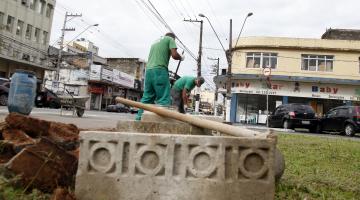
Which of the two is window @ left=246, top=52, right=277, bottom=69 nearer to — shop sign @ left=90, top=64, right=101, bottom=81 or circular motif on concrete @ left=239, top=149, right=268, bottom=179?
shop sign @ left=90, top=64, right=101, bottom=81

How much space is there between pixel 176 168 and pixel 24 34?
4037 centimetres

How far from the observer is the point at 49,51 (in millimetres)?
44500

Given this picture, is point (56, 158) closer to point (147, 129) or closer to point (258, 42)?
point (147, 129)

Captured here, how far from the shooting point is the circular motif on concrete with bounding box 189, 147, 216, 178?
271 centimetres

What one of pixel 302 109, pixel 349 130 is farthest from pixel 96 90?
pixel 349 130

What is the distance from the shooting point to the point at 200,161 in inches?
108

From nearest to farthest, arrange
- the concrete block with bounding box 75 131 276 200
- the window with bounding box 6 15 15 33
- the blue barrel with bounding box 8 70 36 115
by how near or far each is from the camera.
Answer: the concrete block with bounding box 75 131 276 200 < the blue barrel with bounding box 8 70 36 115 < the window with bounding box 6 15 15 33

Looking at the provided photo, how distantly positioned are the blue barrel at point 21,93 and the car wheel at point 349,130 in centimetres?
1475

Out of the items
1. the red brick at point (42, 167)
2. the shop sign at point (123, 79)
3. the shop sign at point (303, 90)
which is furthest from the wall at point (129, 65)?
the red brick at point (42, 167)

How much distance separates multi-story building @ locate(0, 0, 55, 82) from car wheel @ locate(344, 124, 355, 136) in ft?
89.4

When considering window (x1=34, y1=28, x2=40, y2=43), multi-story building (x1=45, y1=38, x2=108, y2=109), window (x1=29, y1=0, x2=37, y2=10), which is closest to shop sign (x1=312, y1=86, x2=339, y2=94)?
multi-story building (x1=45, y1=38, x2=108, y2=109)

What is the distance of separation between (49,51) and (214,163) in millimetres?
44795

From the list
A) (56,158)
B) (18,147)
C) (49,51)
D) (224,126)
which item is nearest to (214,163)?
(224,126)

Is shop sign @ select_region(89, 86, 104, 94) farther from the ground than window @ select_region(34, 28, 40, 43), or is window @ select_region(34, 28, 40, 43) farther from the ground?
window @ select_region(34, 28, 40, 43)
